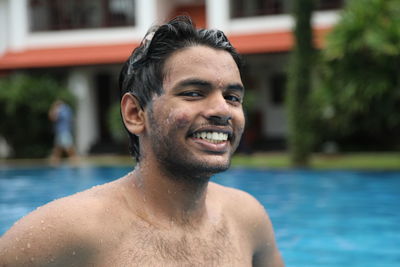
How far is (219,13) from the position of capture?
72.9ft

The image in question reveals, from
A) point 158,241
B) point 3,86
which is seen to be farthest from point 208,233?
point 3,86

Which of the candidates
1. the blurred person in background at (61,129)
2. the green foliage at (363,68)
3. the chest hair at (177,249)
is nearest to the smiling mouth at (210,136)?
the chest hair at (177,249)

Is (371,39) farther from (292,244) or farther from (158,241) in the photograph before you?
(158,241)

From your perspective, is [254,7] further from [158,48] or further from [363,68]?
[158,48]

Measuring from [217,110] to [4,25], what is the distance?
933 inches

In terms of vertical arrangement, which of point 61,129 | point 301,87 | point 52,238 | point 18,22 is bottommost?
point 61,129

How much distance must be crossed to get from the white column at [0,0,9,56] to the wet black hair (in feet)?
76.7

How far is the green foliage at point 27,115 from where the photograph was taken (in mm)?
19703

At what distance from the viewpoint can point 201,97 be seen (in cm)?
226

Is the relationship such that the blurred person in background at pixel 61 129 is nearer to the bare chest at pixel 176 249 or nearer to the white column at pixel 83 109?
the white column at pixel 83 109

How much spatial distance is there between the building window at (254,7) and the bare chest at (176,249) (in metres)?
21.4

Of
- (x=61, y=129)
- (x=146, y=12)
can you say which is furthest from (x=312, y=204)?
(x=146, y=12)

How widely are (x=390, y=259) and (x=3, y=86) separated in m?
16.0

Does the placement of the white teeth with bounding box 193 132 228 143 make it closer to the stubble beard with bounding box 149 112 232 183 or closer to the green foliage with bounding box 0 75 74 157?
the stubble beard with bounding box 149 112 232 183
